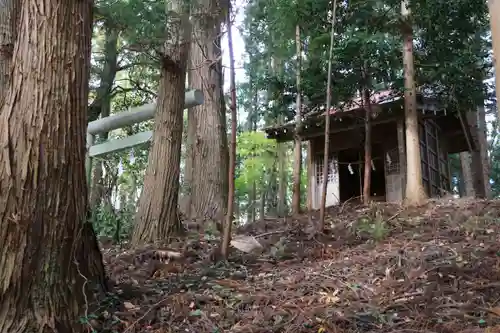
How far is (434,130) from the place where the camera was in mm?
15328

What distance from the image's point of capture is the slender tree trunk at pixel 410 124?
973 cm

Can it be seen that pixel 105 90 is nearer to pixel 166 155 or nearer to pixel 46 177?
pixel 166 155

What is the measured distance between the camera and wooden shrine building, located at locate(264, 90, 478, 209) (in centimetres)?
1238

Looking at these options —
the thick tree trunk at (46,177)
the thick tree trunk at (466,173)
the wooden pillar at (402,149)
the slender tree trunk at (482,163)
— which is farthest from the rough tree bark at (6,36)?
the thick tree trunk at (466,173)

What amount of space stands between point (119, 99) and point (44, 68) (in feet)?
42.8

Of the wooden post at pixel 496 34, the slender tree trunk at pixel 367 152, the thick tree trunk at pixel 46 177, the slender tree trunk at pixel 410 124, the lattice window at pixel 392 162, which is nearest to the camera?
the wooden post at pixel 496 34

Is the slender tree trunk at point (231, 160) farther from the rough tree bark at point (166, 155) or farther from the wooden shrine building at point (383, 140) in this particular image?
the wooden shrine building at point (383, 140)

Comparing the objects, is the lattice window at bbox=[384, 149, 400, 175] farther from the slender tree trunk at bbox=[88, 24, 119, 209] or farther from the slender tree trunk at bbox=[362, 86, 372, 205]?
the slender tree trunk at bbox=[88, 24, 119, 209]

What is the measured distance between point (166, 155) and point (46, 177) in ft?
11.0

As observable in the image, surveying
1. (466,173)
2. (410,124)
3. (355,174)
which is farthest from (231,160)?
(466,173)

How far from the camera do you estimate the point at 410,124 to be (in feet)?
32.9

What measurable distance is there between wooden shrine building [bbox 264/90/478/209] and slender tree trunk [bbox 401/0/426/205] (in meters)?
1.36

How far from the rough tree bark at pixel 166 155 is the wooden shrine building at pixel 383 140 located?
558 cm

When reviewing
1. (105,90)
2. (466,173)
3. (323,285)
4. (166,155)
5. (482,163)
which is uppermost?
(105,90)
